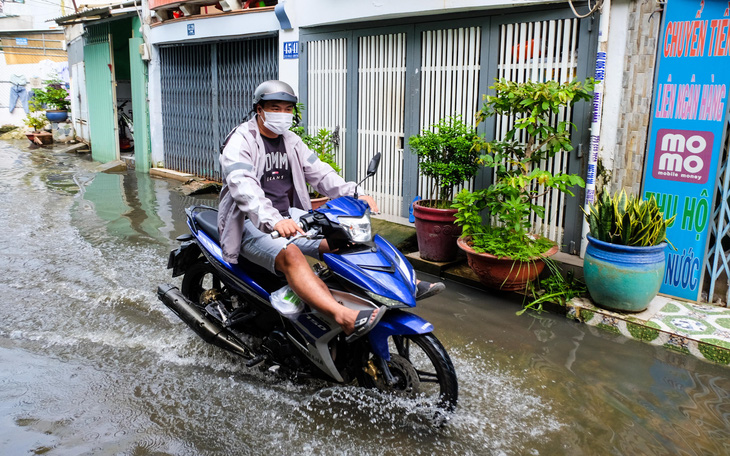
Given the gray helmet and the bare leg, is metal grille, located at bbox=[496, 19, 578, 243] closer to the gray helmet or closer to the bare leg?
the gray helmet

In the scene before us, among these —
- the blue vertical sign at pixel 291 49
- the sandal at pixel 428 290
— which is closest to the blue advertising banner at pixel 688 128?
the sandal at pixel 428 290

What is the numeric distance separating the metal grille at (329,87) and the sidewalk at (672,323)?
405 cm

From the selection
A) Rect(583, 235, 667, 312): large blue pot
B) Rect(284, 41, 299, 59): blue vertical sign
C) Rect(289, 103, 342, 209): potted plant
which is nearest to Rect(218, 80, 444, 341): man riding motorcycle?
Rect(583, 235, 667, 312): large blue pot

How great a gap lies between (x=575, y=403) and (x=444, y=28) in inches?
173

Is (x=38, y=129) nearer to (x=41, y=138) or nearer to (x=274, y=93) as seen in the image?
(x=41, y=138)

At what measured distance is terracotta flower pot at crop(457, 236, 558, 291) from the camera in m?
4.98

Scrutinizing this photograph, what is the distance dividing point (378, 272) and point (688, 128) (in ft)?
10.4

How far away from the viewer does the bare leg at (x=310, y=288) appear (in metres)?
3.00

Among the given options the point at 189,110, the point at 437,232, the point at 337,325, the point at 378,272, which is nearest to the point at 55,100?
the point at 189,110

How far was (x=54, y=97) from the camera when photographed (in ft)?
61.4

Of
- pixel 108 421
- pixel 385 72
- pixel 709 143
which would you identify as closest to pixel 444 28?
pixel 385 72

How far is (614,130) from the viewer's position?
5.17m

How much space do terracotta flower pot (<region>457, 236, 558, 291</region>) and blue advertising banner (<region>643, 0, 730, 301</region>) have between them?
1.00 meters

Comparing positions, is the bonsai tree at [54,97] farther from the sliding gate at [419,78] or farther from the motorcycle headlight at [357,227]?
the motorcycle headlight at [357,227]
